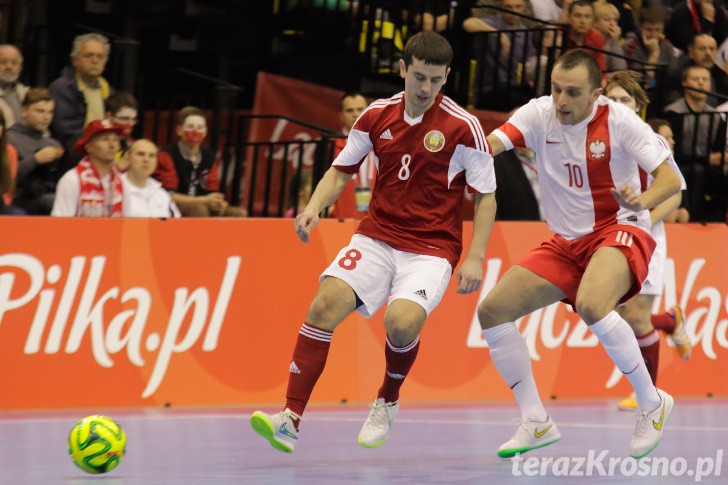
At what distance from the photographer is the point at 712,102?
14.7 metres

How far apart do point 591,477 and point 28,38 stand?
28.7 ft

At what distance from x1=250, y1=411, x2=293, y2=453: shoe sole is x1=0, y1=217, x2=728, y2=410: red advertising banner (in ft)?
10.00

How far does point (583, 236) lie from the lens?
739cm

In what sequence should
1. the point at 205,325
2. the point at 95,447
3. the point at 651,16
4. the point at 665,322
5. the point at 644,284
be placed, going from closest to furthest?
1. the point at 95,447
2. the point at 644,284
3. the point at 205,325
4. the point at 665,322
5. the point at 651,16

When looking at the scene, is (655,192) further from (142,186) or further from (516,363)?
(142,186)

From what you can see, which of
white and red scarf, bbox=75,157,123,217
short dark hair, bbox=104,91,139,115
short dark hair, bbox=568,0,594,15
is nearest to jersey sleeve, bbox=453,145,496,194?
white and red scarf, bbox=75,157,123,217

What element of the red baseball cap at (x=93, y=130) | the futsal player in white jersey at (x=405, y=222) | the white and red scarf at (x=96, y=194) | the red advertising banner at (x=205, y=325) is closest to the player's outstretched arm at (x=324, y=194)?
the futsal player in white jersey at (x=405, y=222)

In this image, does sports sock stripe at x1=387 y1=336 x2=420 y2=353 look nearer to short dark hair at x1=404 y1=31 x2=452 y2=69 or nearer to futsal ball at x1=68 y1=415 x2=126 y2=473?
short dark hair at x1=404 y1=31 x2=452 y2=69

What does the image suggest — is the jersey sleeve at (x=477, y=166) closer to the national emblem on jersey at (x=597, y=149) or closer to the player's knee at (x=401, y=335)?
the national emblem on jersey at (x=597, y=149)

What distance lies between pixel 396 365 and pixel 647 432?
1.37 metres

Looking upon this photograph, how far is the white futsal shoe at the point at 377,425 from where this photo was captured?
277 inches

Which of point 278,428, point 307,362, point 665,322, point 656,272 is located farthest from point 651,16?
point 278,428

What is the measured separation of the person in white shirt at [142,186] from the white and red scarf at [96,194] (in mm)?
75

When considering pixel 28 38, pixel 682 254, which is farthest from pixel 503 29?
pixel 28 38
